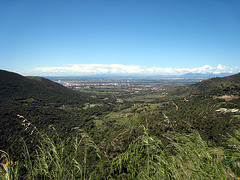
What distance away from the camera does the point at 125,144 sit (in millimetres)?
26141

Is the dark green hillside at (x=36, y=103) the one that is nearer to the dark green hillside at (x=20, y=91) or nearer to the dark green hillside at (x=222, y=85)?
the dark green hillside at (x=20, y=91)

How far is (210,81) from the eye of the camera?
120 meters

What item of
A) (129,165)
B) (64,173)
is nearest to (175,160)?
(129,165)

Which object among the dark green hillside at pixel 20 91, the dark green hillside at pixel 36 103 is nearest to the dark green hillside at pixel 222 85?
the dark green hillside at pixel 36 103

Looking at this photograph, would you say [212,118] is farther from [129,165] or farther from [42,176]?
[42,176]

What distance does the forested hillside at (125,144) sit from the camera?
2818mm

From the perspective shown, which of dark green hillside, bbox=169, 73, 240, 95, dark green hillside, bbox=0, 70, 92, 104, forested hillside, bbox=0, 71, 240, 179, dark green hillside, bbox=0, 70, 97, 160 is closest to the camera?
forested hillside, bbox=0, 71, 240, 179

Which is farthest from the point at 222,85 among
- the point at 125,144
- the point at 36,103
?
the point at 36,103

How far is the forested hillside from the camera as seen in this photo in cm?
282

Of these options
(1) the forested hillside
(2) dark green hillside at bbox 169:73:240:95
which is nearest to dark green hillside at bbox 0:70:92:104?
(1) the forested hillside

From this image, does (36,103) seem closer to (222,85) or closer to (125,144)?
(125,144)

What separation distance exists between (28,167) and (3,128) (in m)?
46.4

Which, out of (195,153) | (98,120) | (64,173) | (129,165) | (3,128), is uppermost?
(195,153)

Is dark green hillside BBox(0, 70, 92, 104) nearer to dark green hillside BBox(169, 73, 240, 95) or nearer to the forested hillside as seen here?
the forested hillside
